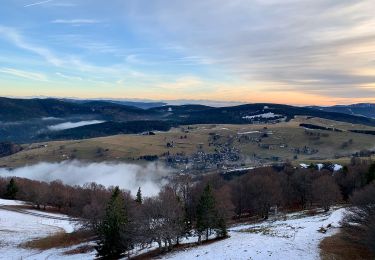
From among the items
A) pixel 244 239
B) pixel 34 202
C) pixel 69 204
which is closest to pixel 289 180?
pixel 244 239

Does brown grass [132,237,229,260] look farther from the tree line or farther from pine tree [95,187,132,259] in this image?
pine tree [95,187,132,259]

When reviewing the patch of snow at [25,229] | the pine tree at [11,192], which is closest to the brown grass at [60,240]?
the patch of snow at [25,229]

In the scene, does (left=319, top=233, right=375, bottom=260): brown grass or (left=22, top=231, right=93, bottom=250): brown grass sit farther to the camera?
(left=22, top=231, right=93, bottom=250): brown grass

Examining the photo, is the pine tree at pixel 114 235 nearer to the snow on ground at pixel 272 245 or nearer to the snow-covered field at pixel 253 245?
the snow-covered field at pixel 253 245

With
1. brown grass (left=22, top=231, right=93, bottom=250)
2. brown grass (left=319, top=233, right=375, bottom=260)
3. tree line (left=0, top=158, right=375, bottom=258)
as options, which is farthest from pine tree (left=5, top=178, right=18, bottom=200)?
brown grass (left=319, top=233, right=375, bottom=260)

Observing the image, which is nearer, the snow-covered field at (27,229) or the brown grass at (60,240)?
the snow-covered field at (27,229)

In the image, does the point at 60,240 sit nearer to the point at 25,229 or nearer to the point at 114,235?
the point at 25,229
